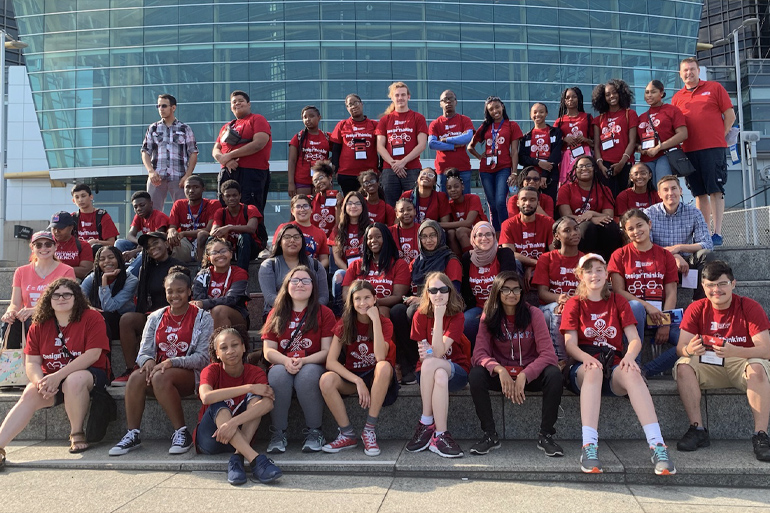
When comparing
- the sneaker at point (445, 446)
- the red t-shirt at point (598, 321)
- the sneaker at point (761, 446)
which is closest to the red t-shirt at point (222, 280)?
the sneaker at point (445, 446)

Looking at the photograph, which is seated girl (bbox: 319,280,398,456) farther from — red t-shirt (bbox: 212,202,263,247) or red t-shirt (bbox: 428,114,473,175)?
red t-shirt (bbox: 428,114,473,175)

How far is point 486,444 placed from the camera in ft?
14.0

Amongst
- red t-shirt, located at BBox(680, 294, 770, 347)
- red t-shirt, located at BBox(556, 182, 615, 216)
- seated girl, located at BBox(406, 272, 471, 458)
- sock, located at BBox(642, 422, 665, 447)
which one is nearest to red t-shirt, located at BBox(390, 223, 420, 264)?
seated girl, located at BBox(406, 272, 471, 458)

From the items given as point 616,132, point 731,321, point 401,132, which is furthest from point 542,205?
point 731,321

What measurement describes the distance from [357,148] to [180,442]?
4.50 m

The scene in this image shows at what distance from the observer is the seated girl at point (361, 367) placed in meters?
4.45

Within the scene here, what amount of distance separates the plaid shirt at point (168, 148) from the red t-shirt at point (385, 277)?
3.70 metres

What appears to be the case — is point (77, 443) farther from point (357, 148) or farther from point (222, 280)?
point (357, 148)

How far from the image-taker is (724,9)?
3788cm

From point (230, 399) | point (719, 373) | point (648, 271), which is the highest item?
point (648, 271)

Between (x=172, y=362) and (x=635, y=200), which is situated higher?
(x=635, y=200)

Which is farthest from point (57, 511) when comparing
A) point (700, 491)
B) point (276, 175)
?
point (276, 175)

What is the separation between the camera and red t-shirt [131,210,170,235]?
23.4 feet

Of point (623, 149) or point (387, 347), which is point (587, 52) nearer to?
point (623, 149)
